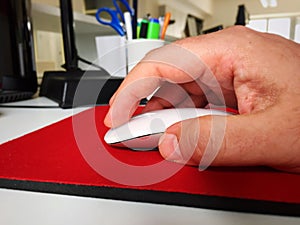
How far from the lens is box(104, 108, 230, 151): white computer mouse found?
31 centimetres

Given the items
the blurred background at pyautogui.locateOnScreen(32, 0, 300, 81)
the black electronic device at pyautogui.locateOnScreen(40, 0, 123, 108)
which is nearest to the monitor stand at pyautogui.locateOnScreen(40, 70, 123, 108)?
the black electronic device at pyautogui.locateOnScreen(40, 0, 123, 108)

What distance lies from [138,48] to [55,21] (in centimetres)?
50

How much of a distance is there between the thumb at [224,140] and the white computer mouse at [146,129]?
58mm

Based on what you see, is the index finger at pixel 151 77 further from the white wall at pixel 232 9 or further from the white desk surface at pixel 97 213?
the white wall at pixel 232 9

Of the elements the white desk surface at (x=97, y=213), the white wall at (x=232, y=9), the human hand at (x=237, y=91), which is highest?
the white wall at (x=232, y=9)

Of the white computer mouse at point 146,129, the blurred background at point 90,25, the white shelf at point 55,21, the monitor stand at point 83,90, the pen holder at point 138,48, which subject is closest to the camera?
the white computer mouse at point 146,129

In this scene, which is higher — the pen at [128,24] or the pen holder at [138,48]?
the pen at [128,24]

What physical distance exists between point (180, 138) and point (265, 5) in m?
4.46

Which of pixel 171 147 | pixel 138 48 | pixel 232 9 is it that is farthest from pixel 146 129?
pixel 232 9

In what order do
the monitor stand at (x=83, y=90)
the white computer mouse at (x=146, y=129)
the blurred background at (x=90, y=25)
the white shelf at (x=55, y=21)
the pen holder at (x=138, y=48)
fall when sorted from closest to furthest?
1. the white computer mouse at (x=146, y=129)
2. the monitor stand at (x=83, y=90)
3. the pen holder at (x=138, y=48)
4. the white shelf at (x=55, y=21)
5. the blurred background at (x=90, y=25)

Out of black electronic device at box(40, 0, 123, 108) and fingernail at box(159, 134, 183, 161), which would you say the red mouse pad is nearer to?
fingernail at box(159, 134, 183, 161)

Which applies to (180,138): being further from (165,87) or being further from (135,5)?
(135,5)

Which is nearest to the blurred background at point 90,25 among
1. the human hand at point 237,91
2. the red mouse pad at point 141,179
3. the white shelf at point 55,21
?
the white shelf at point 55,21

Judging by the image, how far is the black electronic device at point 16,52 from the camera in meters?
0.72
